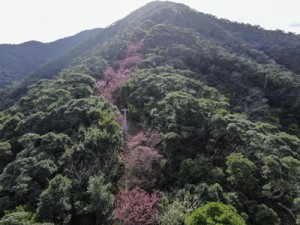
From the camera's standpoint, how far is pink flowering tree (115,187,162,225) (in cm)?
1930

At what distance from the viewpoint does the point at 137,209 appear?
63.9ft

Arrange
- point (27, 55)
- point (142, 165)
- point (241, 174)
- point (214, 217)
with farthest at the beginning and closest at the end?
point (27, 55) < point (142, 165) < point (241, 174) < point (214, 217)

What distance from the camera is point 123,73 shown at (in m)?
48.0

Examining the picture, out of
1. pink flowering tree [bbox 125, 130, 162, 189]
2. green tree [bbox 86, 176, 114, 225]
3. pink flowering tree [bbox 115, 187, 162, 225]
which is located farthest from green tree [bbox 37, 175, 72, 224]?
pink flowering tree [bbox 125, 130, 162, 189]

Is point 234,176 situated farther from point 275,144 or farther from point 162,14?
point 162,14

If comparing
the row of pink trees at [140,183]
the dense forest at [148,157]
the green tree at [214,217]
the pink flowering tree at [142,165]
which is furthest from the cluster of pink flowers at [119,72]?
the green tree at [214,217]

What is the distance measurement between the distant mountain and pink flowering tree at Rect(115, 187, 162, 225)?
101 metres

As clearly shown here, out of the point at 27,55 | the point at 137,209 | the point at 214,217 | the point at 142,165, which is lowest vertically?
the point at 27,55

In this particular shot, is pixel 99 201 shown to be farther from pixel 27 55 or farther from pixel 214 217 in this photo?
pixel 27 55

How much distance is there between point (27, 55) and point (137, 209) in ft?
410

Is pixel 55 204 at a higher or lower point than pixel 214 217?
lower

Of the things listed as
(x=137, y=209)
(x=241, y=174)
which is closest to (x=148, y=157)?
(x=137, y=209)

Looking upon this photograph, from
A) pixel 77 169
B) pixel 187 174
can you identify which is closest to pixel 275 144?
pixel 187 174

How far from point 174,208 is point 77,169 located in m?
8.95
